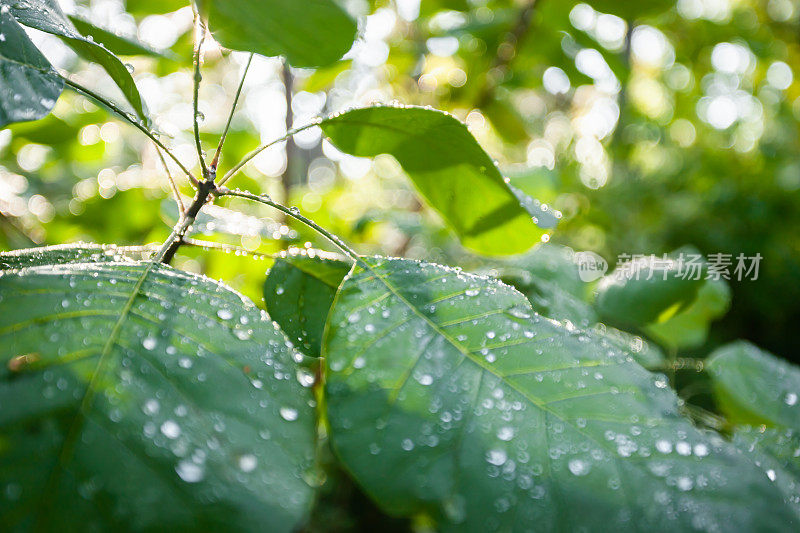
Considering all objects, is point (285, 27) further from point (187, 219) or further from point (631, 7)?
point (631, 7)

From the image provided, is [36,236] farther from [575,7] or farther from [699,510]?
[575,7]

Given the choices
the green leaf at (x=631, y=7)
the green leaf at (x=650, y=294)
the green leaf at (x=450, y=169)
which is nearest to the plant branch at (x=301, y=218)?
the green leaf at (x=450, y=169)

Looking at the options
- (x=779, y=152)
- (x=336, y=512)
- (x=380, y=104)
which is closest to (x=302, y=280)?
(x=380, y=104)

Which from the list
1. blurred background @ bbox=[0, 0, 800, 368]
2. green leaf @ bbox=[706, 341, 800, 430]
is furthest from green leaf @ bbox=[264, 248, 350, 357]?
green leaf @ bbox=[706, 341, 800, 430]

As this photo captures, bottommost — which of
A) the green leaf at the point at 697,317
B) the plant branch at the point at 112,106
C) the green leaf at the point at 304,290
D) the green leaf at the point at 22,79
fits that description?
the green leaf at the point at 697,317

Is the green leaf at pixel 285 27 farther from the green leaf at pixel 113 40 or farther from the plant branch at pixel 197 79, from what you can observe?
the green leaf at pixel 113 40

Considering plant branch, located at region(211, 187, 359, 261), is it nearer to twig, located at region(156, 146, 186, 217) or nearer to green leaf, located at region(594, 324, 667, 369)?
twig, located at region(156, 146, 186, 217)
